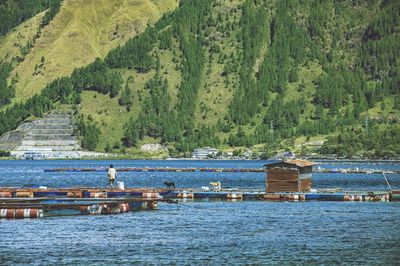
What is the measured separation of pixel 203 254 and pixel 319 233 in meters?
20.3

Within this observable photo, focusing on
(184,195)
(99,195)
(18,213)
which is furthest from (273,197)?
(18,213)

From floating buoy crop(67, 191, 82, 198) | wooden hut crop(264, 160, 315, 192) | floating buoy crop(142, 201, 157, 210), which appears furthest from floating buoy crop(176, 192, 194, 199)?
floating buoy crop(142, 201, 157, 210)

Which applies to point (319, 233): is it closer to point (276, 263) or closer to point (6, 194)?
point (276, 263)

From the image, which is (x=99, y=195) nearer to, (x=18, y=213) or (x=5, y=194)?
(x=5, y=194)

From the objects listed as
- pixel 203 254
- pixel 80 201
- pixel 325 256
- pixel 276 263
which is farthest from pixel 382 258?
pixel 80 201

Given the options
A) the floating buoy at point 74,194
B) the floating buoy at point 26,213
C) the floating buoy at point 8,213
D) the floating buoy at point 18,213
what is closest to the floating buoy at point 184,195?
the floating buoy at point 74,194

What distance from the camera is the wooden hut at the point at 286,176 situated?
14750 centimetres

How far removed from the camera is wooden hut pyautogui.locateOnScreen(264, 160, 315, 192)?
14750 centimetres

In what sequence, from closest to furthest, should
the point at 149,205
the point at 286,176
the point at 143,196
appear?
the point at 149,205
the point at 143,196
the point at 286,176

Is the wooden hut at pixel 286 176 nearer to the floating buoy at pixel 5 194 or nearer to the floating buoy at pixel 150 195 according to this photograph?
the floating buoy at pixel 150 195

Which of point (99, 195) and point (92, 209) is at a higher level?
point (99, 195)

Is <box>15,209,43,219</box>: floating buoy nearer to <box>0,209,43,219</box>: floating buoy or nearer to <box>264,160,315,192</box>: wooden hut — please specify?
<box>0,209,43,219</box>: floating buoy

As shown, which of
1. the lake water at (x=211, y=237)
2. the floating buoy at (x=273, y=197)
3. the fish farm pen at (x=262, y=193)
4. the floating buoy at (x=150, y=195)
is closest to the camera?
the lake water at (x=211, y=237)

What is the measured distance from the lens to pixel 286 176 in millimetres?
148000
